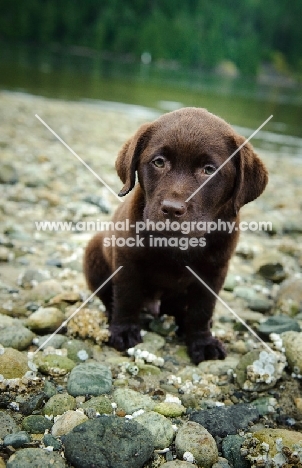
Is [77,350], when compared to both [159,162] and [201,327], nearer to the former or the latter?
[201,327]

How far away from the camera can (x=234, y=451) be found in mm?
2590

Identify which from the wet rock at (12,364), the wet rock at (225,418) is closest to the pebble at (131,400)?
the wet rock at (225,418)

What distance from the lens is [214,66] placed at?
3735 inches

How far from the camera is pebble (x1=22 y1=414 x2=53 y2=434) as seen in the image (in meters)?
2.54

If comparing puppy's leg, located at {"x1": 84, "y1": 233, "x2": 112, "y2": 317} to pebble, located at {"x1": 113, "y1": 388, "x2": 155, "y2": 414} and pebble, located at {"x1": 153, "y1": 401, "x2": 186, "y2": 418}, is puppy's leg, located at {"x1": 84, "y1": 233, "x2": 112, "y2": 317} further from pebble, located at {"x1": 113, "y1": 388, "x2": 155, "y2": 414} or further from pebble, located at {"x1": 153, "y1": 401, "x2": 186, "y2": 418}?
pebble, located at {"x1": 153, "y1": 401, "x2": 186, "y2": 418}

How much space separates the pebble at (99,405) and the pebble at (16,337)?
0.73 meters

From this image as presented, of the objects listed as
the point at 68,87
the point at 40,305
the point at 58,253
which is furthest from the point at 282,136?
the point at 40,305

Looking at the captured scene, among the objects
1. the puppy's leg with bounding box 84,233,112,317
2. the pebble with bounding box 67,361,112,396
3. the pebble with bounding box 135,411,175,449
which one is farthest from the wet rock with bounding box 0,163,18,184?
the pebble with bounding box 135,411,175,449

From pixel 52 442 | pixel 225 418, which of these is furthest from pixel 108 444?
pixel 225 418

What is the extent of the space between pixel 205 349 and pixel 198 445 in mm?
1161

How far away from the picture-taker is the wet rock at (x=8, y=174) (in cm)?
706

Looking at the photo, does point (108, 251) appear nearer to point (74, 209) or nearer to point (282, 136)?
point (74, 209)

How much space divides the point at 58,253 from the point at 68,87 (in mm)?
20686

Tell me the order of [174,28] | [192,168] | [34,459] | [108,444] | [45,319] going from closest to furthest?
[34,459] < [108,444] < [192,168] < [45,319] < [174,28]
